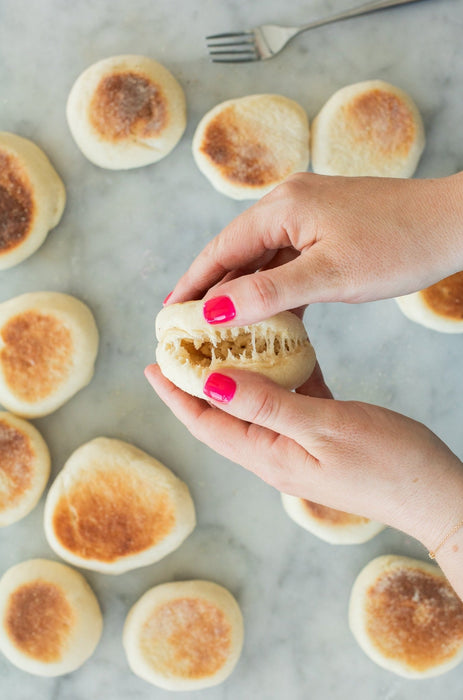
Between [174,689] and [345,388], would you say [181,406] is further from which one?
[174,689]

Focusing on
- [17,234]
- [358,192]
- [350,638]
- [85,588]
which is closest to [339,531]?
[350,638]

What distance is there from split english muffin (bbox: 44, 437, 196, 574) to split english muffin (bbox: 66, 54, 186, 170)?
83 centimetres

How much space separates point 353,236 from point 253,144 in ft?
2.22

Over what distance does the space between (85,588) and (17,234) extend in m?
1.02

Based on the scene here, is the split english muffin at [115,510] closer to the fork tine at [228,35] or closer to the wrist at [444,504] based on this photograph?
the wrist at [444,504]

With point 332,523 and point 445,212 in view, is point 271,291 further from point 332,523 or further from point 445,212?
point 332,523

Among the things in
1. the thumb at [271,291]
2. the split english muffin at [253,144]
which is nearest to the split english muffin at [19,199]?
the split english muffin at [253,144]

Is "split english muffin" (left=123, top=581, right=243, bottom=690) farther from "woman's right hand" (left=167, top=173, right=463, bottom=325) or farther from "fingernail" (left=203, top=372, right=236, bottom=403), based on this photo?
"woman's right hand" (left=167, top=173, right=463, bottom=325)

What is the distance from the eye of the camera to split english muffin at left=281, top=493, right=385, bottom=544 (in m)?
1.65

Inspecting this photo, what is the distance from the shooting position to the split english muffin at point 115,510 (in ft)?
5.39

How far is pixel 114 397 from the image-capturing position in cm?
174

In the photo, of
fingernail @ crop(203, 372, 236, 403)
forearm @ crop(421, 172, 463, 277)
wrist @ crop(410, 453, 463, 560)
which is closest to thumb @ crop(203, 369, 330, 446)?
fingernail @ crop(203, 372, 236, 403)

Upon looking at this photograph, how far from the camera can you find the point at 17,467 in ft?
5.49

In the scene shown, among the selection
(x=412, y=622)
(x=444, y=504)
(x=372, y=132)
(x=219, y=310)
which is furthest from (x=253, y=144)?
(x=412, y=622)
